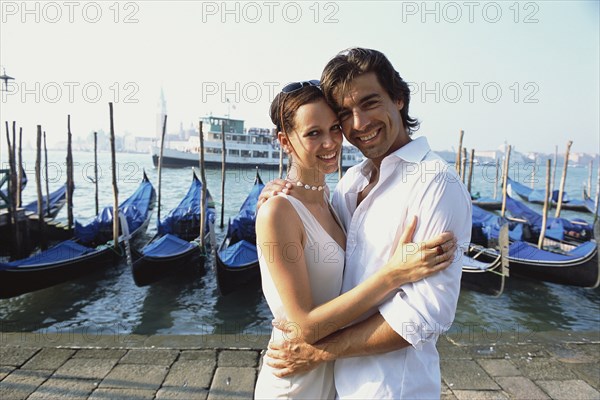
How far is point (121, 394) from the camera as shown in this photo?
7.92ft

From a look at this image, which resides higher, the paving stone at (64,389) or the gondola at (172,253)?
the paving stone at (64,389)

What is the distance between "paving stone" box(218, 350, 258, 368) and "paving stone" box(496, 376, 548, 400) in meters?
1.54

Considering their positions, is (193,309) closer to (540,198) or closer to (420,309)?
(420,309)

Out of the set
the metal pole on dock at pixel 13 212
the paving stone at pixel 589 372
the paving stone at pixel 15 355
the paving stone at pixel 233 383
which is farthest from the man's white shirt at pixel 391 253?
the metal pole on dock at pixel 13 212

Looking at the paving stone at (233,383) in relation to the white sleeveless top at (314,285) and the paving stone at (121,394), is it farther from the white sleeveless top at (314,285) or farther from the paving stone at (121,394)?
the white sleeveless top at (314,285)

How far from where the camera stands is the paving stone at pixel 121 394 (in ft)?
7.82

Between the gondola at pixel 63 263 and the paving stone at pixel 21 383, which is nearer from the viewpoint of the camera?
the paving stone at pixel 21 383

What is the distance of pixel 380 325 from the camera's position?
3.43ft

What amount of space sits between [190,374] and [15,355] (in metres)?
1.24

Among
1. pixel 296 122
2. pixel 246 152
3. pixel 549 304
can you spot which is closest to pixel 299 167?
pixel 296 122

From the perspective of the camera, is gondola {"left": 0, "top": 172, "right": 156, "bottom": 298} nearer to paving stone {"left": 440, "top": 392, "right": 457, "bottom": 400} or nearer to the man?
paving stone {"left": 440, "top": 392, "right": 457, "bottom": 400}

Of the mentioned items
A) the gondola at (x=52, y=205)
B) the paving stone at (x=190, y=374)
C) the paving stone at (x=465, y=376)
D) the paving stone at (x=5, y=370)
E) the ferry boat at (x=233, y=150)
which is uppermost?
the ferry boat at (x=233, y=150)

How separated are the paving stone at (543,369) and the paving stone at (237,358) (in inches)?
68.4

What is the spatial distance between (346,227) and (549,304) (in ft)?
23.5
